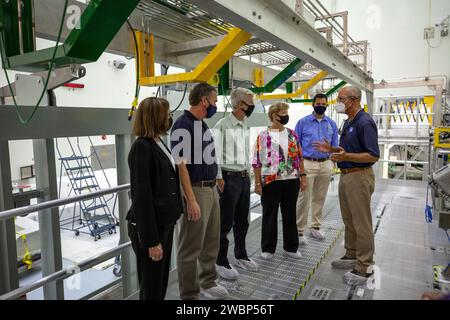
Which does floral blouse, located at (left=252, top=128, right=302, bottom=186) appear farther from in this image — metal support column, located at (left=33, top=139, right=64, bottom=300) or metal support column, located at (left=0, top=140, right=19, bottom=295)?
metal support column, located at (left=0, top=140, right=19, bottom=295)

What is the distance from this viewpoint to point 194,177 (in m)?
2.28

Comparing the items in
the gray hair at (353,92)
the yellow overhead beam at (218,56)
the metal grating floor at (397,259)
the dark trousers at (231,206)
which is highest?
the yellow overhead beam at (218,56)

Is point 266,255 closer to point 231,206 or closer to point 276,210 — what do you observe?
point 276,210

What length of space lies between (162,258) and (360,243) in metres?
1.81

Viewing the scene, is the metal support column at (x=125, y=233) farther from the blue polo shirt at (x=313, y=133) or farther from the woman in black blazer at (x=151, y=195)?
the blue polo shirt at (x=313, y=133)

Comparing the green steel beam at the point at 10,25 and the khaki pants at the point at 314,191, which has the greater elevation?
the green steel beam at the point at 10,25

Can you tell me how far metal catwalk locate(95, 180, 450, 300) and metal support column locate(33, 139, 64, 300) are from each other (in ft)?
2.56

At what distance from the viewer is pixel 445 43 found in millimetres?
9734

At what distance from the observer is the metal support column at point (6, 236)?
1993 millimetres

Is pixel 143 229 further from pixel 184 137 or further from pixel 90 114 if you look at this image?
pixel 90 114

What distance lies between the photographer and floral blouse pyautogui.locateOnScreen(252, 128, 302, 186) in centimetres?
312

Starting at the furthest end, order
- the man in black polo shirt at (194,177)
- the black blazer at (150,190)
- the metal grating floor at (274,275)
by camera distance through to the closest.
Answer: the metal grating floor at (274,275) < the man in black polo shirt at (194,177) < the black blazer at (150,190)

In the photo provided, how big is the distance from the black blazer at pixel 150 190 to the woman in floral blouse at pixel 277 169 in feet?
4.62

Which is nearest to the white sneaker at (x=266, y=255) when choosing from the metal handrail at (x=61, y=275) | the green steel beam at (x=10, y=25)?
the metal handrail at (x=61, y=275)
